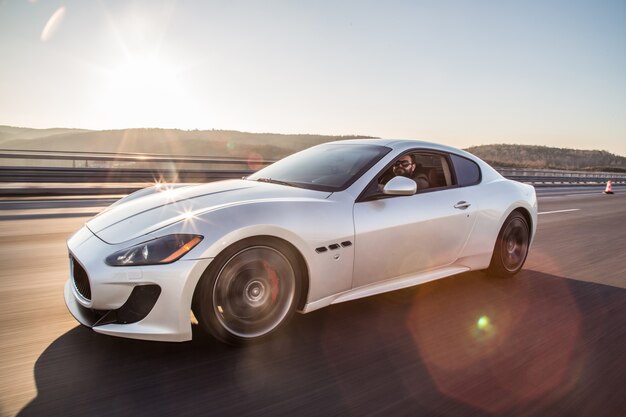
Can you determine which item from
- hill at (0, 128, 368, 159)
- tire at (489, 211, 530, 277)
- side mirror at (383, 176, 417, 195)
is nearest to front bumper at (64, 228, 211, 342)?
side mirror at (383, 176, 417, 195)

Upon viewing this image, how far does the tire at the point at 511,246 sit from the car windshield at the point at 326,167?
1.70 m

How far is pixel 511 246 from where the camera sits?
5090 mm

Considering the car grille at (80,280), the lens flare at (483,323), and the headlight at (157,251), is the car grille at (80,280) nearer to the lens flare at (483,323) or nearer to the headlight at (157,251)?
the headlight at (157,251)

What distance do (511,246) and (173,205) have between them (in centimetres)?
351

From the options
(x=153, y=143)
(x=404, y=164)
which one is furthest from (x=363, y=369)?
(x=153, y=143)

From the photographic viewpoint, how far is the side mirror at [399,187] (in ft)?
11.8

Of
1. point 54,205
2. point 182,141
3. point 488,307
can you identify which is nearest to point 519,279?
point 488,307

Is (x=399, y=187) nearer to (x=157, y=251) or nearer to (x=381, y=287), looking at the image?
(x=381, y=287)

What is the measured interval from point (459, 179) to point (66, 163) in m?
28.1

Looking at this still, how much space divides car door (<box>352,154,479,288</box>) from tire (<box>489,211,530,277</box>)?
0.67 meters

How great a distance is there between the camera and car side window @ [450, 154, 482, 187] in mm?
4570

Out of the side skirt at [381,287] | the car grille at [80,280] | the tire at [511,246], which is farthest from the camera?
the tire at [511,246]

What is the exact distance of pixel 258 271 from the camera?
309cm

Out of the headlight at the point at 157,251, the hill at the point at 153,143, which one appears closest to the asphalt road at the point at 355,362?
the headlight at the point at 157,251
